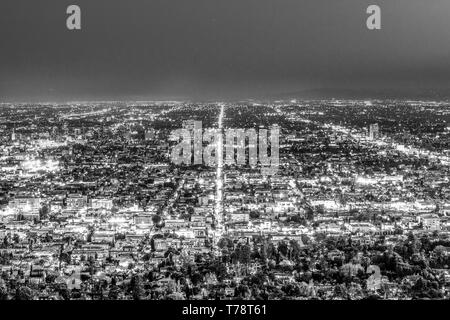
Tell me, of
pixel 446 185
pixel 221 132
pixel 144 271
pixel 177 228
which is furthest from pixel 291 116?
pixel 144 271

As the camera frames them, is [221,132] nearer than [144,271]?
No

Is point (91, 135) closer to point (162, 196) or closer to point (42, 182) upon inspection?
point (42, 182)

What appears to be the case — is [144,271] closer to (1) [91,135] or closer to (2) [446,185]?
(2) [446,185]

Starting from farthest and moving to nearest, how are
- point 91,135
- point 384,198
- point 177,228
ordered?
point 91,135
point 384,198
point 177,228

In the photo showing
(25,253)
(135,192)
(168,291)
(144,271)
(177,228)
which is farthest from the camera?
(135,192)

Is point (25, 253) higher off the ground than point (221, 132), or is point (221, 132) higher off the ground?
point (221, 132)

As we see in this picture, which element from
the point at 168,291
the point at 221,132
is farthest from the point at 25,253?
the point at 221,132
